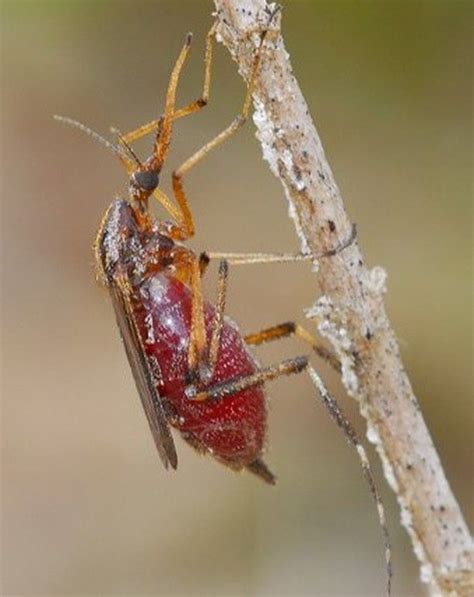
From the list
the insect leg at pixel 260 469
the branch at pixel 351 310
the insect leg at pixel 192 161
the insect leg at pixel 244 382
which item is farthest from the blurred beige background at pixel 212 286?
the branch at pixel 351 310

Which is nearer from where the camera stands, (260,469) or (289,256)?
(289,256)

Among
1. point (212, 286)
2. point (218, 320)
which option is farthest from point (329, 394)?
point (212, 286)

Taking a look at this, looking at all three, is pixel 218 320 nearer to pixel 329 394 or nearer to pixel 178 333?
pixel 178 333

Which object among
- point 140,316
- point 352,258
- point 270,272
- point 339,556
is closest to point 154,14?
point 270,272

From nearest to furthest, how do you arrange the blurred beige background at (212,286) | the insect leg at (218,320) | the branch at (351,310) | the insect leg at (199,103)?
the branch at (351,310)
the insect leg at (199,103)
the insect leg at (218,320)
the blurred beige background at (212,286)

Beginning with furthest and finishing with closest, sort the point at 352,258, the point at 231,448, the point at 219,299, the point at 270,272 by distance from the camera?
the point at 270,272 < the point at 231,448 < the point at 219,299 < the point at 352,258

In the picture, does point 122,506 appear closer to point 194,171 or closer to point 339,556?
point 339,556

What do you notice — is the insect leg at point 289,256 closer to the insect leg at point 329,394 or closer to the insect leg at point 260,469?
the insect leg at point 329,394
